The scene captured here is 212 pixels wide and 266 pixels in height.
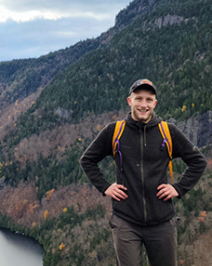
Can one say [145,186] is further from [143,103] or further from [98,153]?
[143,103]

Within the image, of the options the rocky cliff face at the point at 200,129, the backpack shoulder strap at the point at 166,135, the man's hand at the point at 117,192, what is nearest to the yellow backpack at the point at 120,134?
the backpack shoulder strap at the point at 166,135

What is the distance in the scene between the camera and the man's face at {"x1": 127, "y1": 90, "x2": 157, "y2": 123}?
3.76 metres

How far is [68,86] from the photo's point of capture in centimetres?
9388

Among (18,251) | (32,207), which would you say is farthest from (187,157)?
(32,207)

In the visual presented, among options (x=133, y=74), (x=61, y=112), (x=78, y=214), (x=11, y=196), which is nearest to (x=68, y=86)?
(x=61, y=112)

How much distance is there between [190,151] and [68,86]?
92.8 meters

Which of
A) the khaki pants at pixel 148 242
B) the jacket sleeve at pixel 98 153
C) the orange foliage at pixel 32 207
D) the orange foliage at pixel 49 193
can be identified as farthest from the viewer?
the orange foliage at pixel 49 193

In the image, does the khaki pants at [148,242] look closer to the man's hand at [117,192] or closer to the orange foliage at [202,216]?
the man's hand at [117,192]

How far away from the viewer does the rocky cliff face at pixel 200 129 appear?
132 ft

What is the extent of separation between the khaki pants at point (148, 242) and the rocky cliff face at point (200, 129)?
38908 millimetres

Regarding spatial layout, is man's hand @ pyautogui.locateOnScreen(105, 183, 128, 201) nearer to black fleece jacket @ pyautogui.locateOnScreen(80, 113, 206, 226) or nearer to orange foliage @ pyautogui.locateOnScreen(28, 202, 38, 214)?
black fleece jacket @ pyautogui.locateOnScreen(80, 113, 206, 226)

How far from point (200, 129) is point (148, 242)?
39.6 meters

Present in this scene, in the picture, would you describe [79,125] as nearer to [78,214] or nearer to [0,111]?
[78,214]

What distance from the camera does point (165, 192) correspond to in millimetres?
3664
